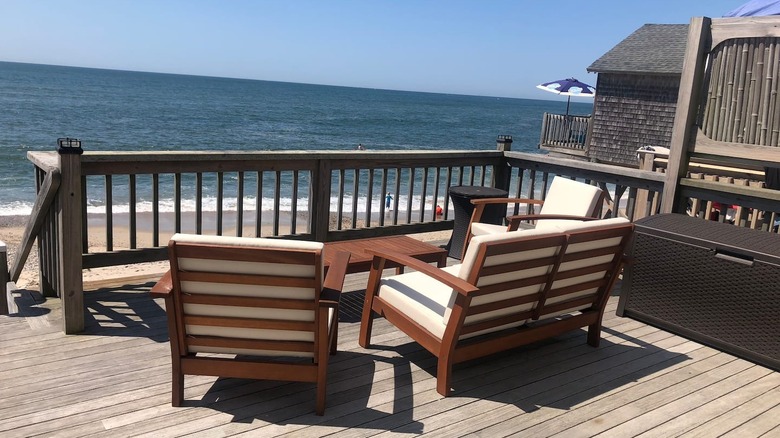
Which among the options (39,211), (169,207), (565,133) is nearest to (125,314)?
(39,211)

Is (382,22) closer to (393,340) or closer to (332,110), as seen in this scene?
(332,110)

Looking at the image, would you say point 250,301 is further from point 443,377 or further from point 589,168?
point 589,168

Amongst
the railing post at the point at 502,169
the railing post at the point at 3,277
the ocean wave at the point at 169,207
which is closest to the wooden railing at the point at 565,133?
the ocean wave at the point at 169,207

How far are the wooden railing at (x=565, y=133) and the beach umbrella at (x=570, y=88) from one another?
0.96 meters

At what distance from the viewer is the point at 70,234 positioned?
3049 mm

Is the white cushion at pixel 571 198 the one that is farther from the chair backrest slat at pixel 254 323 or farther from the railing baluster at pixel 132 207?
the railing baluster at pixel 132 207

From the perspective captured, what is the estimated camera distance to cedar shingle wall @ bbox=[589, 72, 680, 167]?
18.3 metres

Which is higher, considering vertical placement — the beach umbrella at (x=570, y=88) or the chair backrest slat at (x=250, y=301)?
the beach umbrella at (x=570, y=88)

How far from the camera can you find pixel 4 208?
1312cm

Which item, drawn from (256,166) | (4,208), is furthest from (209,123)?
(256,166)

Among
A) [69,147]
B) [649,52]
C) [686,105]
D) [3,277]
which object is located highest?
[649,52]

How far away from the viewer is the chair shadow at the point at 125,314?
10.5ft

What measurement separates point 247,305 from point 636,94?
19382 mm

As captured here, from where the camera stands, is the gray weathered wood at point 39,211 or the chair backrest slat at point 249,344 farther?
the gray weathered wood at point 39,211
